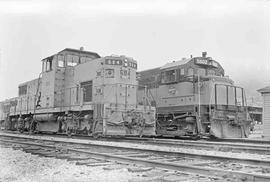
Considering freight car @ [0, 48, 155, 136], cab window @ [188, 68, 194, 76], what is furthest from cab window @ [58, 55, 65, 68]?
cab window @ [188, 68, 194, 76]

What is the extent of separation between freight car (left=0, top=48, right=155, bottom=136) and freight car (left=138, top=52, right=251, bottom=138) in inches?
76.7

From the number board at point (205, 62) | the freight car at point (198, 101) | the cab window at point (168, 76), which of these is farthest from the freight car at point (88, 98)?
the number board at point (205, 62)

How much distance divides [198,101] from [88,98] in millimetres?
4341

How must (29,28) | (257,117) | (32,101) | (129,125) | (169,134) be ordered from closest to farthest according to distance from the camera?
(29,28) < (129,125) < (169,134) < (32,101) < (257,117)

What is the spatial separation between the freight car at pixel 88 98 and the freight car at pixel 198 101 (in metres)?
1.95

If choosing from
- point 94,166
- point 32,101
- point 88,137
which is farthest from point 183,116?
point 94,166

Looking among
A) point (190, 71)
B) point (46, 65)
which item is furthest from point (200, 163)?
point (46, 65)

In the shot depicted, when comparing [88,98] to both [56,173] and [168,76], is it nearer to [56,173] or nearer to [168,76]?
[168,76]

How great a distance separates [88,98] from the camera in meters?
12.0

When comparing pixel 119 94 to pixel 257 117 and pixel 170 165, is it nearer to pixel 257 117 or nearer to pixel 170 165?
pixel 170 165

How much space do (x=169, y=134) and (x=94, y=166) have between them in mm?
8881

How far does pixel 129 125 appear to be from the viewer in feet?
35.4

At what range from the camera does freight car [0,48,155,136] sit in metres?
10.7

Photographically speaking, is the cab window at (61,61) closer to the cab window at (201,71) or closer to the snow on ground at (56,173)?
the cab window at (201,71)
